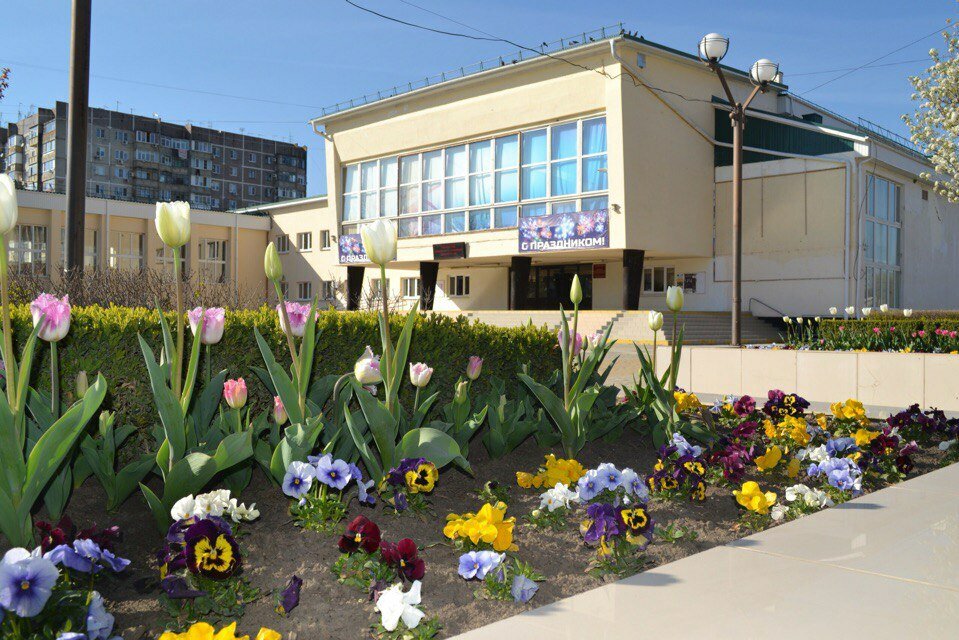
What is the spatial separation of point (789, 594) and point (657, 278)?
2908cm

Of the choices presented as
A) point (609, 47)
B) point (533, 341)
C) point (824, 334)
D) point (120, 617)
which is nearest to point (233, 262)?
point (609, 47)

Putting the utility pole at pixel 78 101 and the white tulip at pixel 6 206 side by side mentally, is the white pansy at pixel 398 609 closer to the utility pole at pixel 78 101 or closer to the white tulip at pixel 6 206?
the white tulip at pixel 6 206

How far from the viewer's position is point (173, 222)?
3.29 meters

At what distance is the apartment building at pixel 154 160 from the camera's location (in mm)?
91625

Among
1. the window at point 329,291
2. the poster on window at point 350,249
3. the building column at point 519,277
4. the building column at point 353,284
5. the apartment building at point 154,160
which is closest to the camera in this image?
the building column at point 519,277

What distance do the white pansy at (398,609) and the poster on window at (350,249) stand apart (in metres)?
31.6

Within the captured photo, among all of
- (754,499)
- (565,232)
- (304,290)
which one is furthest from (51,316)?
(304,290)

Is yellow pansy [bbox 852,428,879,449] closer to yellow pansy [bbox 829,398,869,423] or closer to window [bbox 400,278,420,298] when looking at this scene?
yellow pansy [bbox 829,398,869,423]

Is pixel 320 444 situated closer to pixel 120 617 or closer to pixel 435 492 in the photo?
pixel 435 492

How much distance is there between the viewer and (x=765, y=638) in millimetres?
2553

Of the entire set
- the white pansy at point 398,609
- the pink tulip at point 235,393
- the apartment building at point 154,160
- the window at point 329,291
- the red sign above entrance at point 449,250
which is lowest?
the white pansy at point 398,609

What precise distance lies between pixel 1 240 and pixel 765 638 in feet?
10.2

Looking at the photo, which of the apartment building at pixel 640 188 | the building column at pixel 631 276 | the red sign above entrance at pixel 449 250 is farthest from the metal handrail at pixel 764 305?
the red sign above entrance at pixel 449 250

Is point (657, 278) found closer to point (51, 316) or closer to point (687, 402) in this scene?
point (687, 402)
